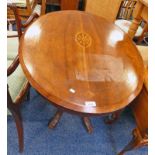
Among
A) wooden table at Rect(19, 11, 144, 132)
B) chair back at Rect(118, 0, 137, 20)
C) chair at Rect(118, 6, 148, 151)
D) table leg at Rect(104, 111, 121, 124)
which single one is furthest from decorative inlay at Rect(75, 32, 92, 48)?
chair back at Rect(118, 0, 137, 20)

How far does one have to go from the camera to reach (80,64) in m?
0.97

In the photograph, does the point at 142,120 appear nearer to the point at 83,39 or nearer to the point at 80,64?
the point at 80,64

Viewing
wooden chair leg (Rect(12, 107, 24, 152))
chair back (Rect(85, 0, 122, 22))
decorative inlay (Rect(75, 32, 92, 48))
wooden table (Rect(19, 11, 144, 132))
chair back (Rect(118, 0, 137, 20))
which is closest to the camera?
wooden table (Rect(19, 11, 144, 132))

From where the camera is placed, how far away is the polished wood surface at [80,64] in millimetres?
797

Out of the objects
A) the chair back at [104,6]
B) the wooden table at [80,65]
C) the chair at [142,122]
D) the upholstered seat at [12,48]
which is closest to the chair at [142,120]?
the chair at [142,122]

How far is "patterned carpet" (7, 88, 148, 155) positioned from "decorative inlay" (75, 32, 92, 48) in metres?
0.58

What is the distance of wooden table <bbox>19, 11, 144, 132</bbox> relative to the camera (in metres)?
0.79

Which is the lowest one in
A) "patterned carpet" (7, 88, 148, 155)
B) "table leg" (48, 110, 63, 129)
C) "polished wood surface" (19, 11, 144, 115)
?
"patterned carpet" (7, 88, 148, 155)

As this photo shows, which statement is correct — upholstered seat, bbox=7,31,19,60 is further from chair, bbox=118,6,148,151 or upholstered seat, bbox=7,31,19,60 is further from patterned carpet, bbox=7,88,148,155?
chair, bbox=118,6,148,151

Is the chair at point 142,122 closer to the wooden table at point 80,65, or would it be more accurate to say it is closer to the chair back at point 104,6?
the wooden table at point 80,65

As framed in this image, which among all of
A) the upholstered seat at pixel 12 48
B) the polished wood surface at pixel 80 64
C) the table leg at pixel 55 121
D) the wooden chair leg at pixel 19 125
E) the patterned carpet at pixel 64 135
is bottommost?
the patterned carpet at pixel 64 135

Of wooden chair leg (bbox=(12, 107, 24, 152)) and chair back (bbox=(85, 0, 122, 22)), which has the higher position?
chair back (bbox=(85, 0, 122, 22))

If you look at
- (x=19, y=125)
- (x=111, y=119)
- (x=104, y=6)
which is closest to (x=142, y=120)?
(x=111, y=119)

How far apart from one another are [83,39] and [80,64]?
0.26 metres
